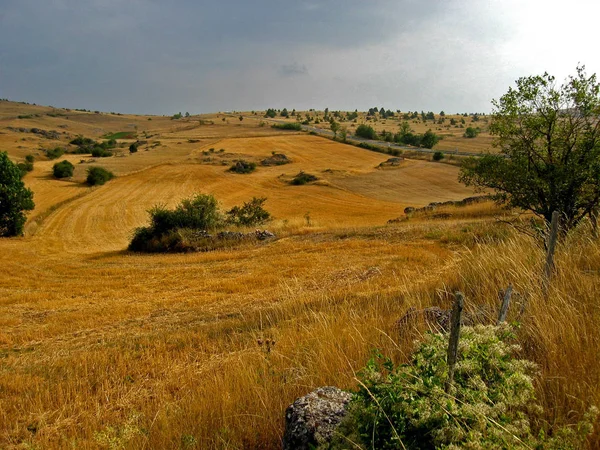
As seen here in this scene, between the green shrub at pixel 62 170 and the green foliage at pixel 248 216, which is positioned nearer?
the green foliage at pixel 248 216

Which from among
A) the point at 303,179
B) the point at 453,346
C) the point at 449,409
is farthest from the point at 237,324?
the point at 303,179

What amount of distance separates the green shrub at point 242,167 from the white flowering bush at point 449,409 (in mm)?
62177

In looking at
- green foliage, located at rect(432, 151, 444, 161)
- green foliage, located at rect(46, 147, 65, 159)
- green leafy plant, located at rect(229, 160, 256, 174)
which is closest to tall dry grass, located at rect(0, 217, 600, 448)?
green leafy plant, located at rect(229, 160, 256, 174)

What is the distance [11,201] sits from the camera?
27766 millimetres

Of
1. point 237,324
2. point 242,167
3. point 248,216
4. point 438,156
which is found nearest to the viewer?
point 237,324

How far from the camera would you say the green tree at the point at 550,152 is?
8.34 m

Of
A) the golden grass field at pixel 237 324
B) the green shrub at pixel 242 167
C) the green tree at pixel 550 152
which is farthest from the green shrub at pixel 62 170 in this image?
the green tree at pixel 550 152

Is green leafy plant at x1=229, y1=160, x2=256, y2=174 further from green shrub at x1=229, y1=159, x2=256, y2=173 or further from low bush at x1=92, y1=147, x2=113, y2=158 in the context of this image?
low bush at x1=92, y1=147, x2=113, y2=158

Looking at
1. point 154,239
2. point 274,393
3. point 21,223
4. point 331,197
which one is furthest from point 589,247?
point 331,197

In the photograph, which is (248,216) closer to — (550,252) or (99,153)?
(550,252)

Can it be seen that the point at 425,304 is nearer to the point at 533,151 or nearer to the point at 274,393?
the point at 274,393

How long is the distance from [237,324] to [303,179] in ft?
168

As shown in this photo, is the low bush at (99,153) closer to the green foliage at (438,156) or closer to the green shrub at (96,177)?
the green shrub at (96,177)

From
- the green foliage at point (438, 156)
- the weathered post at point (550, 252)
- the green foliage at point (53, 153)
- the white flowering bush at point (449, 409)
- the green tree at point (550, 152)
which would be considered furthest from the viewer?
the green foliage at point (438, 156)
